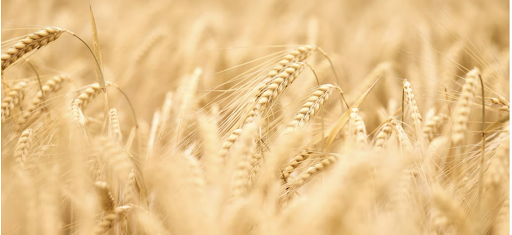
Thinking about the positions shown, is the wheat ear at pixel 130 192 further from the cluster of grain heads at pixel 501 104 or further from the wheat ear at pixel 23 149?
the cluster of grain heads at pixel 501 104

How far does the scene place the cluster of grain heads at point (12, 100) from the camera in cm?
107

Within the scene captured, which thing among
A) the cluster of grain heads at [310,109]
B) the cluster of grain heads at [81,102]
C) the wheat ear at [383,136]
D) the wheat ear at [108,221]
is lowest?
the wheat ear at [108,221]

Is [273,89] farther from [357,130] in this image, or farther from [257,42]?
[257,42]

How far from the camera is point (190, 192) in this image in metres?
0.71

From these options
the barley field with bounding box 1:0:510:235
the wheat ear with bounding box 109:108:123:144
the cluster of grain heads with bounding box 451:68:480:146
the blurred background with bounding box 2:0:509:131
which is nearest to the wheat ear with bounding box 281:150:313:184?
the barley field with bounding box 1:0:510:235

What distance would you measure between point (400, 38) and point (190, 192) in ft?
7.79

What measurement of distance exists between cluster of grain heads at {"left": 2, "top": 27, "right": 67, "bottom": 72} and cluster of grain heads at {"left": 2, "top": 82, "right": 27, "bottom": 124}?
164 mm

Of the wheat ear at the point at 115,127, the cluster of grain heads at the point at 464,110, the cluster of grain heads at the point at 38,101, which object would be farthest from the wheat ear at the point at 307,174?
the cluster of grain heads at the point at 38,101

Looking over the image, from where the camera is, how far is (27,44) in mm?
990

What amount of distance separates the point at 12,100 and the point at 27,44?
251mm

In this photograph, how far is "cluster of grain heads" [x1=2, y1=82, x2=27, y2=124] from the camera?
42.3 inches

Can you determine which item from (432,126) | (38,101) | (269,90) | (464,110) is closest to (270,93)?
(269,90)

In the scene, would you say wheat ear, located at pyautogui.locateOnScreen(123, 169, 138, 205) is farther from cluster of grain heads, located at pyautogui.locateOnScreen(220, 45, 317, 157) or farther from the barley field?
cluster of grain heads, located at pyautogui.locateOnScreen(220, 45, 317, 157)

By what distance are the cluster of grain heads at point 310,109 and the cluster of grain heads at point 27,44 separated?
2.53 feet
